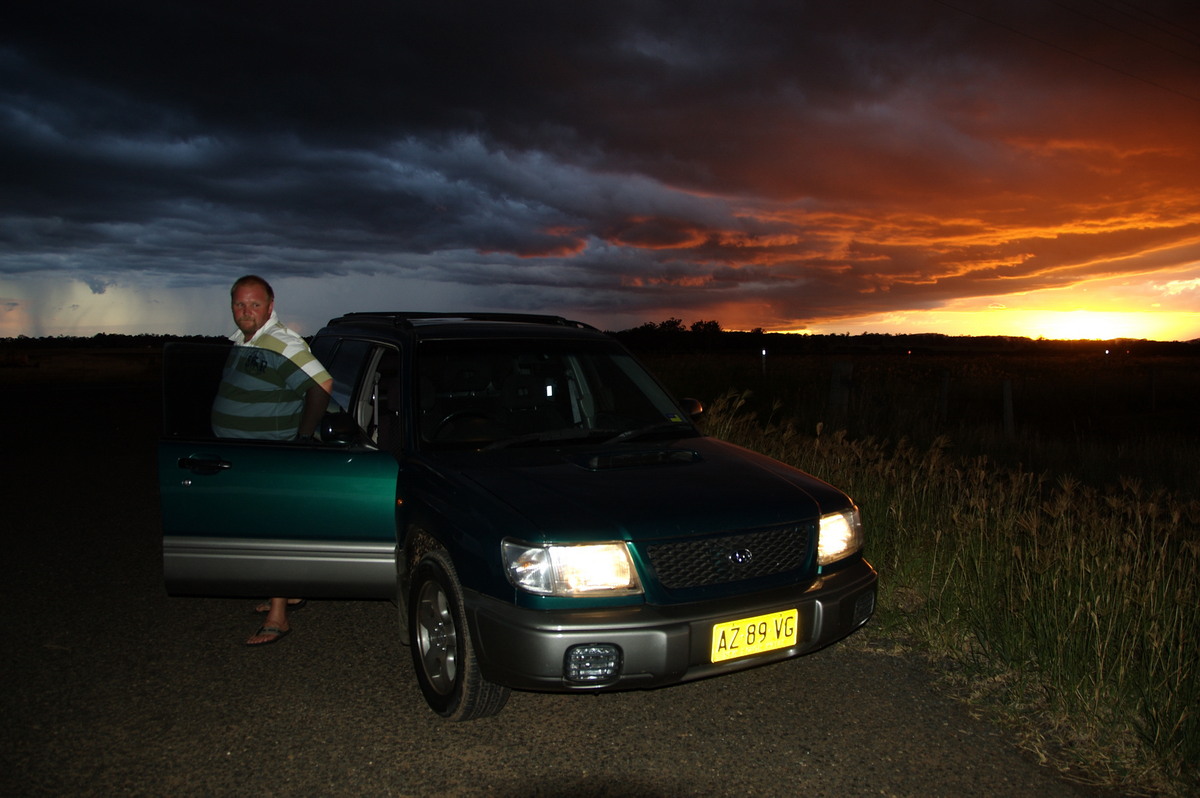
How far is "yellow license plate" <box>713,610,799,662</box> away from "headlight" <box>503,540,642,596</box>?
0.38 m

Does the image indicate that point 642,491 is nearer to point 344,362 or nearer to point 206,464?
point 206,464

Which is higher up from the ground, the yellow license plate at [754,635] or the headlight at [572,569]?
the headlight at [572,569]

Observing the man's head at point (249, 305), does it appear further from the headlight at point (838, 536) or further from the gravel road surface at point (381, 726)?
the headlight at point (838, 536)

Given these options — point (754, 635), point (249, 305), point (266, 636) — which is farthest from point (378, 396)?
point (754, 635)

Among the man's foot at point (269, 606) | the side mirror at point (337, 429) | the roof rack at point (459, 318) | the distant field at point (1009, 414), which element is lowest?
the man's foot at point (269, 606)

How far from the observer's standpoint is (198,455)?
13.7ft

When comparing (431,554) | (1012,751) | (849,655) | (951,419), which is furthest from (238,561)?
(951,419)

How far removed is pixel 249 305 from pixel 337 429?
47.2 inches

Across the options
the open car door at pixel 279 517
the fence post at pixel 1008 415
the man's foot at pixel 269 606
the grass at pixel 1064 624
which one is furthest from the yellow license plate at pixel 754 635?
the fence post at pixel 1008 415

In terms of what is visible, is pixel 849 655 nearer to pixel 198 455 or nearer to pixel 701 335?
pixel 198 455

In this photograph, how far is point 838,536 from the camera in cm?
371

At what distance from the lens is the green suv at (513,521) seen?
3.15 metres

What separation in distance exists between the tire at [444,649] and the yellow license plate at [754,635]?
0.94 metres

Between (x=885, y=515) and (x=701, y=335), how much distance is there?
58.3 meters
